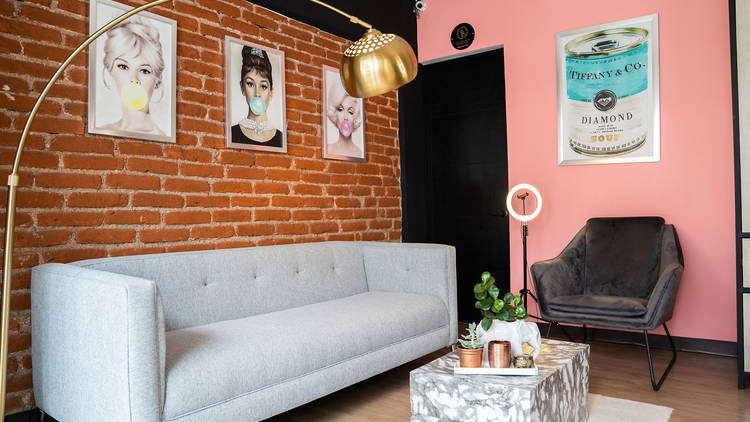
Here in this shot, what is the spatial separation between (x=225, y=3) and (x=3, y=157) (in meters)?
1.57

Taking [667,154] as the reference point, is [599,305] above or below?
below

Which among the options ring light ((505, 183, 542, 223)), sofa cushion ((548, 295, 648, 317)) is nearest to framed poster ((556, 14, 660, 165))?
ring light ((505, 183, 542, 223))

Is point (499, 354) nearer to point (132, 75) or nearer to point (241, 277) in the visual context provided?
point (241, 277)

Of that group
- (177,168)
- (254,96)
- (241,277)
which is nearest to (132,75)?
(177,168)

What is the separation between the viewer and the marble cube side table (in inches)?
72.4

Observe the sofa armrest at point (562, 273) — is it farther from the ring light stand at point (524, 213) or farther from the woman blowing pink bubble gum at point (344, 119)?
the woman blowing pink bubble gum at point (344, 119)

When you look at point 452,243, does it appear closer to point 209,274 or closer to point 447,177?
point 447,177

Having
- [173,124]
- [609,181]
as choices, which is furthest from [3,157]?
[609,181]

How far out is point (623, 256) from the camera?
3598mm

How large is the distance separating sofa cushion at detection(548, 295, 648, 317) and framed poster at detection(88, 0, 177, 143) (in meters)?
2.48

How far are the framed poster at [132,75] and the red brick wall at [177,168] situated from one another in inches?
2.0

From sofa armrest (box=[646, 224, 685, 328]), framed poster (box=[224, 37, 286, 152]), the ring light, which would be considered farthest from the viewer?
the ring light

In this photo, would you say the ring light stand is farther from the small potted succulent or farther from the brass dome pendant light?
the brass dome pendant light

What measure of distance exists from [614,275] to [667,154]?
958mm
